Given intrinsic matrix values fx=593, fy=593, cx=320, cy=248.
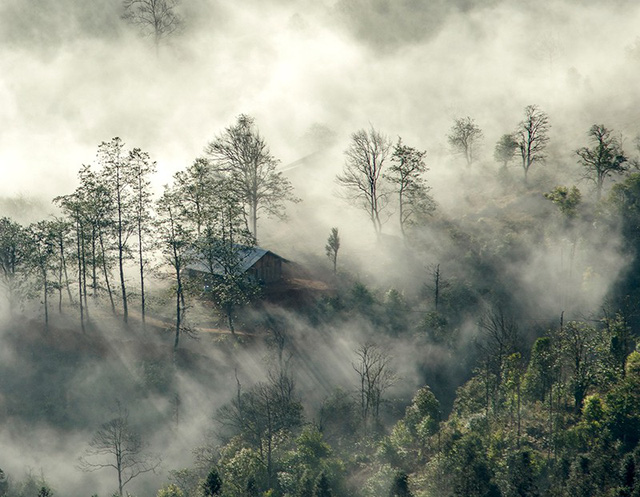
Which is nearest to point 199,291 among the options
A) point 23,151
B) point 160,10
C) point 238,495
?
point 238,495

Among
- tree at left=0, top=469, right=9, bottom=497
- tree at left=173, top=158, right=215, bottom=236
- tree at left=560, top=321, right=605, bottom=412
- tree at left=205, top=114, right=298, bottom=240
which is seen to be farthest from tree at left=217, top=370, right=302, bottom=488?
tree at left=205, top=114, right=298, bottom=240

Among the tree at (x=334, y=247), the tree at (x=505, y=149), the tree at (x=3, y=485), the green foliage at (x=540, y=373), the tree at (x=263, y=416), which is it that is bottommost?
the tree at (x=3, y=485)

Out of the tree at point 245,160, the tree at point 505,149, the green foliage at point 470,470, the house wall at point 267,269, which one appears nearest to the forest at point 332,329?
the green foliage at point 470,470

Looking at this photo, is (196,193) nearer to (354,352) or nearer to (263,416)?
(354,352)

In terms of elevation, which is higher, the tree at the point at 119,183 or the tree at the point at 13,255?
the tree at the point at 119,183

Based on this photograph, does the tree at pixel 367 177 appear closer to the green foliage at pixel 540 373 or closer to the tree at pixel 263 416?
the tree at pixel 263 416

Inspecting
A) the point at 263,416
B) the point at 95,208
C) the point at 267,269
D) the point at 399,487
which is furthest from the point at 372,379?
the point at 95,208

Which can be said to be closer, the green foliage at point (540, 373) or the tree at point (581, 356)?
the tree at point (581, 356)
